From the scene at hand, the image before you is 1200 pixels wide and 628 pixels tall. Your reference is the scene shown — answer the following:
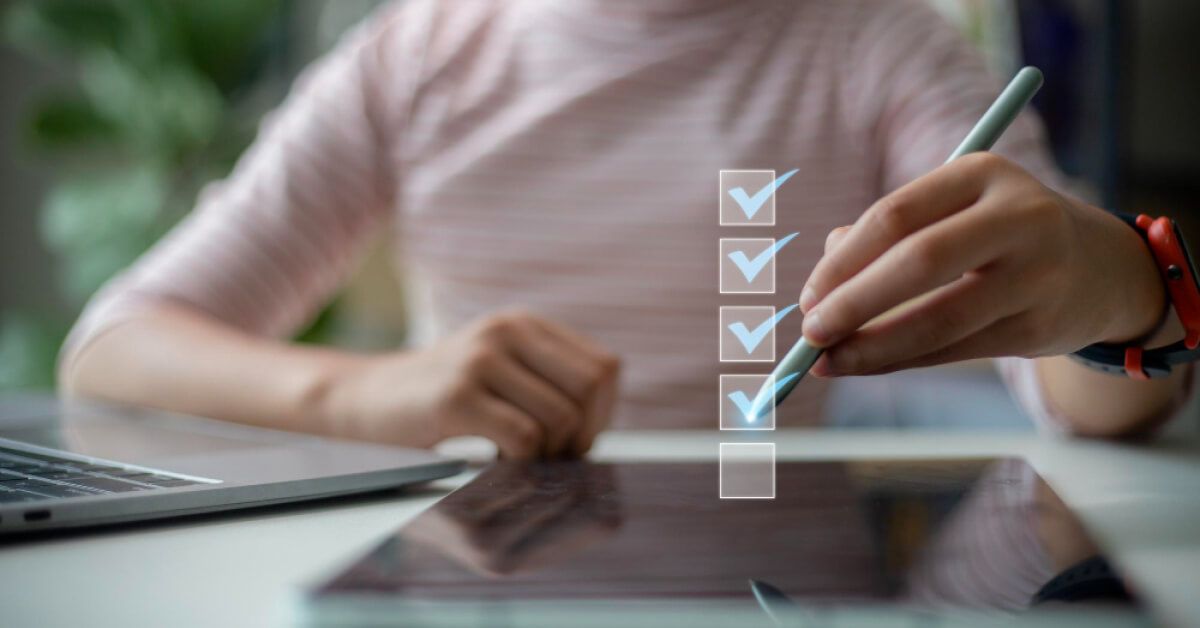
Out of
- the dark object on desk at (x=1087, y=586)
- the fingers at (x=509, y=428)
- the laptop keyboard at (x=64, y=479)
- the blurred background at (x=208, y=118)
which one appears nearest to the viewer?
the dark object on desk at (x=1087, y=586)

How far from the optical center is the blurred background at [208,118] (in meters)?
0.91

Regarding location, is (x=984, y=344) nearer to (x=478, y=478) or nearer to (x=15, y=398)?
(x=478, y=478)

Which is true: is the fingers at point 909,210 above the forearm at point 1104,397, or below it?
above

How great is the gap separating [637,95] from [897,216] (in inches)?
15.0

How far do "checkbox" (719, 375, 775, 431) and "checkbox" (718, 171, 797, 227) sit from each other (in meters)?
0.05

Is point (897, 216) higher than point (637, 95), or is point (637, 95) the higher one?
point (637, 95)

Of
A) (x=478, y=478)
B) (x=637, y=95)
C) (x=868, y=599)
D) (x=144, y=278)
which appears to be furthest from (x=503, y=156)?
(x=868, y=599)

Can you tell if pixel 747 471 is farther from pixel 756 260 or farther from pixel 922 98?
pixel 922 98

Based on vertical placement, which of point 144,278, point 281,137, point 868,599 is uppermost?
point 281,137

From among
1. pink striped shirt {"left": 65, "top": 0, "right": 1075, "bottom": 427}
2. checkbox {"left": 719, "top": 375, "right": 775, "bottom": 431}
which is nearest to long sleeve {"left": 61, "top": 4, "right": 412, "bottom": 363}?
pink striped shirt {"left": 65, "top": 0, "right": 1075, "bottom": 427}

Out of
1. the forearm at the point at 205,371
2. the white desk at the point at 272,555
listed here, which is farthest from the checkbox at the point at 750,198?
the forearm at the point at 205,371

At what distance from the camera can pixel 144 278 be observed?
0.58 metres

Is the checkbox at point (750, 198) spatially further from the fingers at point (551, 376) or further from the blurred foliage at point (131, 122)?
the blurred foliage at point (131, 122)

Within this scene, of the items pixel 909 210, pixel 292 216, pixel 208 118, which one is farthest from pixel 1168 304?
pixel 208 118
